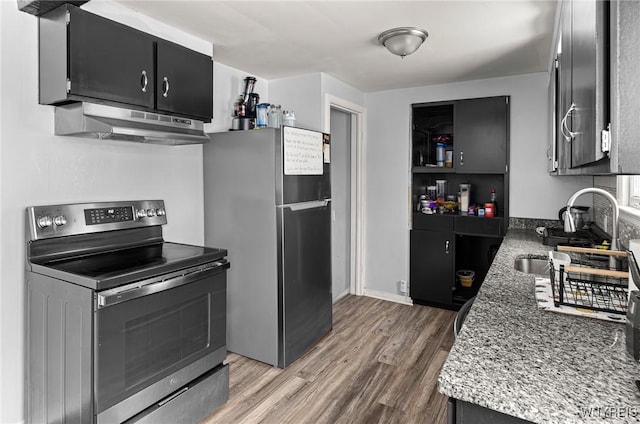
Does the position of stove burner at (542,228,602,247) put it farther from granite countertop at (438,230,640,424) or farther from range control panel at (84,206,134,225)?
range control panel at (84,206,134,225)

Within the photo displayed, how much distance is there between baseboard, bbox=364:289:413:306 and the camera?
4.11 m

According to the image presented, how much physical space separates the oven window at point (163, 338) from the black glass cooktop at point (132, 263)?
206 mm

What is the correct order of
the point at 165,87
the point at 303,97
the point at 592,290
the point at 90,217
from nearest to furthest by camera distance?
the point at 592,290 → the point at 90,217 → the point at 165,87 → the point at 303,97

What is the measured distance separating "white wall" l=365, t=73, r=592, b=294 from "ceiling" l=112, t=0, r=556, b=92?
26 cm

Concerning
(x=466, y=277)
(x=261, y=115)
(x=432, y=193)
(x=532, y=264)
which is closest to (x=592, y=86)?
(x=532, y=264)

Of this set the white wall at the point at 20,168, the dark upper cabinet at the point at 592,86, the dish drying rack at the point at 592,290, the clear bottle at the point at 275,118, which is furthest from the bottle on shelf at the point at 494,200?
the white wall at the point at 20,168

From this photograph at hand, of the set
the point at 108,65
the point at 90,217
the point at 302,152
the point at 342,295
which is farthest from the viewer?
the point at 342,295

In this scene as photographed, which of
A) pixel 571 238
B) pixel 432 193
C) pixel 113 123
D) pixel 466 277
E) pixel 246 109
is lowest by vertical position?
pixel 466 277

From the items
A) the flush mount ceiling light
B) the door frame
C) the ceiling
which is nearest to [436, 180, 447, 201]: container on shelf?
the door frame

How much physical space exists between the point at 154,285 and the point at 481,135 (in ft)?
10.6

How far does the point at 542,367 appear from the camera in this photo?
951mm

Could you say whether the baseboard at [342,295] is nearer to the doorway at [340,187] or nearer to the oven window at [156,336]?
the doorway at [340,187]

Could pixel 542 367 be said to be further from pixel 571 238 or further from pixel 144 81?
pixel 144 81

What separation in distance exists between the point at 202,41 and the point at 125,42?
0.78m
